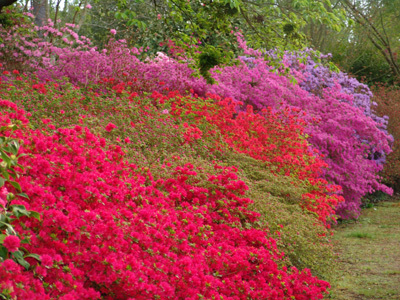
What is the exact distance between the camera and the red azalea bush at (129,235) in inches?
110

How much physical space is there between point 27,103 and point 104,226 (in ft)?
13.5

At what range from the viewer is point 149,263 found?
305 cm

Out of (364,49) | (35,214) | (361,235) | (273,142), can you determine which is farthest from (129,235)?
(364,49)

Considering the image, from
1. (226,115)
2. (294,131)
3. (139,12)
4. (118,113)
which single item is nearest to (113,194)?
(118,113)

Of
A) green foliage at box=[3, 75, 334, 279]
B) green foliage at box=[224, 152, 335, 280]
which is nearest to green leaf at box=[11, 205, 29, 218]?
green foliage at box=[3, 75, 334, 279]

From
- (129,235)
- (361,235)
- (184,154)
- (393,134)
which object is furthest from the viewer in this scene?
(393,134)

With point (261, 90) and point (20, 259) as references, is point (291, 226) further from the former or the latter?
point (261, 90)

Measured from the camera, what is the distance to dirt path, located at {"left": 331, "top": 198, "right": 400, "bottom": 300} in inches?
220

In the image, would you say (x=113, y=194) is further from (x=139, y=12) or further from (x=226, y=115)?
(x=139, y=12)

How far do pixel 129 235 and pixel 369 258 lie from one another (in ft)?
16.3

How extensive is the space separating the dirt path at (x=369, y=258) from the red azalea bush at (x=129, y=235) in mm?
1692

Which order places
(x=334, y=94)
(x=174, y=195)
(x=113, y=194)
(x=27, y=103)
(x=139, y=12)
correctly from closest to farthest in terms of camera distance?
(x=113, y=194), (x=174, y=195), (x=27, y=103), (x=334, y=94), (x=139, y=12)

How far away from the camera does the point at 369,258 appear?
712 centimetres

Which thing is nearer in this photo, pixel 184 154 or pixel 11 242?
pixel 11 242
